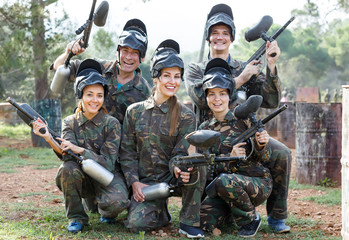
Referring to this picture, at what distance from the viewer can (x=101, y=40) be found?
12078 millimetres

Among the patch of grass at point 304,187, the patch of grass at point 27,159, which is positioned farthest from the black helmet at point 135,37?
the patch of grass at point 27,159

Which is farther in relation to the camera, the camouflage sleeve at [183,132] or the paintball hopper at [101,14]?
the paintball hopper at [101,14]

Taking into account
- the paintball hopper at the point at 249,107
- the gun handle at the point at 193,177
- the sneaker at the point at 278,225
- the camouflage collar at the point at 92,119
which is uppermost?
the paintball hopper at the point at 249,107

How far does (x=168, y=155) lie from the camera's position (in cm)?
433

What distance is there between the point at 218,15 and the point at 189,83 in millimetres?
763

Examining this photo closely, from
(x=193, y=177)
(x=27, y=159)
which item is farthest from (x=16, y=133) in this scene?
(x=193, y=177)

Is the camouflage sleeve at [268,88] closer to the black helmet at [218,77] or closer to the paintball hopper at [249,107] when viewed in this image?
the black helmet at [218,77]

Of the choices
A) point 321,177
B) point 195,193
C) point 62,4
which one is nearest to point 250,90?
point 195,193

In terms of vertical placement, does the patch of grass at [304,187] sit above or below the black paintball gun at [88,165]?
below

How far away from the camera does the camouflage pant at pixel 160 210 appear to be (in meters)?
3.97

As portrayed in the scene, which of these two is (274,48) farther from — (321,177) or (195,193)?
(321,177)

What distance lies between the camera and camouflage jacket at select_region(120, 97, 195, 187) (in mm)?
4285

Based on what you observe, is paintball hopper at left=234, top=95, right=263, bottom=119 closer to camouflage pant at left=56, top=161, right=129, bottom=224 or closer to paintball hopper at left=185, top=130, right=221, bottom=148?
paintball hopper at left=185, top=130, right=221, bottom=148

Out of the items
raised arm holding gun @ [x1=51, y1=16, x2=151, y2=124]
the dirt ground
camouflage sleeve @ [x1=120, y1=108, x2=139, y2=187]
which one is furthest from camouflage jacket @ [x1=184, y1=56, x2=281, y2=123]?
the dirt ground
